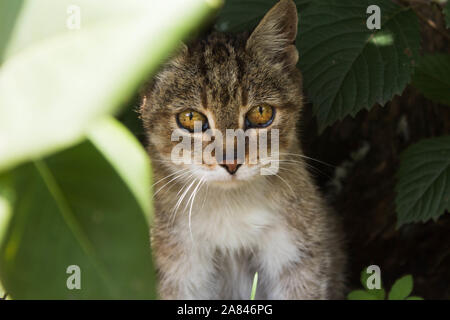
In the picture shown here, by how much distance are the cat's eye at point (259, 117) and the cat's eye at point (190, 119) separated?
0.57 feet

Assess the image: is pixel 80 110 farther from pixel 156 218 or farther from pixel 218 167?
pixel 156 218

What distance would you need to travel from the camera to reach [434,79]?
2.34 metres

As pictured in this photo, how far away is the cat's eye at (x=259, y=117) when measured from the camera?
2.12 metres

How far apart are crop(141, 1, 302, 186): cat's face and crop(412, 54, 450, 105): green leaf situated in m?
A: 0.56

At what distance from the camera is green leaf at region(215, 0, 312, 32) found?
2207 millimetres

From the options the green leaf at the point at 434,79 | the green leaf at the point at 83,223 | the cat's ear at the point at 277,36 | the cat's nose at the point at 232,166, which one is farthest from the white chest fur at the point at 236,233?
the green leaf at the point at 83,223

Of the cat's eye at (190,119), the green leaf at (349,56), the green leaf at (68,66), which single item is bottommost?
the green leaf at (68,66)

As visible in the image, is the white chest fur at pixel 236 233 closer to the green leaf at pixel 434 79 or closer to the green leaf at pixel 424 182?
the green leaf at pixel 424 182

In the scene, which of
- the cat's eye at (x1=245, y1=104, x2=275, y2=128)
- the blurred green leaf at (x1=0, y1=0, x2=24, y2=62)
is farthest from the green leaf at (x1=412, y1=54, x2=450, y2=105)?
the blurred green leaf at (x1=0, y1=0, x2=24, y2=62)

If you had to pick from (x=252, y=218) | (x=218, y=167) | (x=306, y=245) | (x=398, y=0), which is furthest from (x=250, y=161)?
(x=398, y=0)

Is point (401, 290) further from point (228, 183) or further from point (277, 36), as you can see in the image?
point (277, 36)

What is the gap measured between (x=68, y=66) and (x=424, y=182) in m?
1.85

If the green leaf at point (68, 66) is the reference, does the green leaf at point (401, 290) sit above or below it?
below

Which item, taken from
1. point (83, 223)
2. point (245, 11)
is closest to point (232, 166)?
point (245, 11)
